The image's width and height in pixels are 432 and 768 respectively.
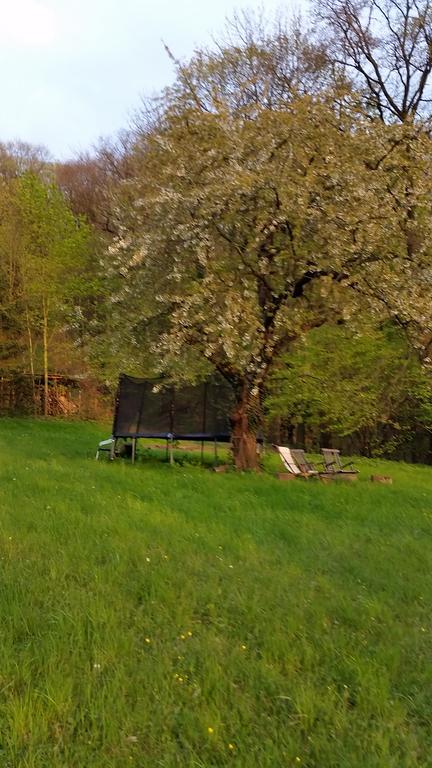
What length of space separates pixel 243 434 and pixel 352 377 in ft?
20.8

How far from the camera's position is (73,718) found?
3.07 metres

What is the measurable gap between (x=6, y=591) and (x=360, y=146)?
9810mm

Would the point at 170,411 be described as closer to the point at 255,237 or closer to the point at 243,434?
the point at 243,434

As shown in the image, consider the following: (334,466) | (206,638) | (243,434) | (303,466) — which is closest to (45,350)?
(243,434)

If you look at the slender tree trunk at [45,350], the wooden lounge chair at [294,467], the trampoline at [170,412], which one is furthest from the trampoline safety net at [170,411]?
the slender tree trunk at [45,350]

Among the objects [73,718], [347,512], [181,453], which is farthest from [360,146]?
[73,718]

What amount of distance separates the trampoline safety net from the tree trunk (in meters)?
0.57

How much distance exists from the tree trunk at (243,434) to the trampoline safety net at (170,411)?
1.86 ft

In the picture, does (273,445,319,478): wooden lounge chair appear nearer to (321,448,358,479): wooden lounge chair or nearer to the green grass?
(321,448,358,479): wooden lounge chair

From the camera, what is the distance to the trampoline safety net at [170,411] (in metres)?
13.1

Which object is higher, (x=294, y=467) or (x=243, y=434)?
(x=243, y=434)

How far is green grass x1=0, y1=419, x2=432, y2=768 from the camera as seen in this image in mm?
2988

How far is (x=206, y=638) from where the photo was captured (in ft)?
13.3

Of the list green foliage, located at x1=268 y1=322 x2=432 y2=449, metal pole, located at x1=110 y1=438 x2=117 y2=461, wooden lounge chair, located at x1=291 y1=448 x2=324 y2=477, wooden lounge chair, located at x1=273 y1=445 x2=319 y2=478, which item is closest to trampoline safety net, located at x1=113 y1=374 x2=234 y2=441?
metal pole, located at x1=110 y1=438 x2=117 y2=461
